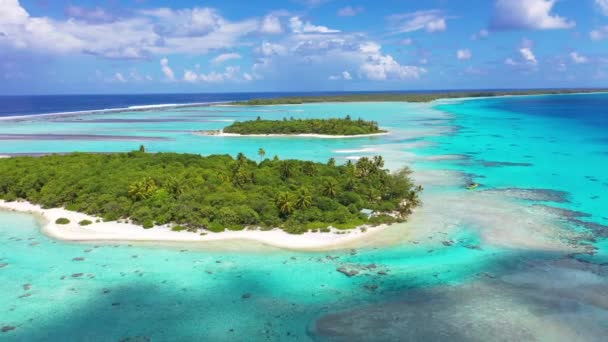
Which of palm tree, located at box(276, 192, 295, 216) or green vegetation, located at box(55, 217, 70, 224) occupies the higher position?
palm tree, located at box(276, 192, 295, 216)

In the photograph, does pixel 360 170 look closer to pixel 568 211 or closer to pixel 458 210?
pixel 458 210

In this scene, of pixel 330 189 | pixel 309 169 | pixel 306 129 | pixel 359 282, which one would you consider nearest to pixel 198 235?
pixel 330 189

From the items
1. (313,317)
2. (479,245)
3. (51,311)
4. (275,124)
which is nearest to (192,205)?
(51,311)

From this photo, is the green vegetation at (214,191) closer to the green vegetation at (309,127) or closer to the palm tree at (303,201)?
the palm tree at (303,201)

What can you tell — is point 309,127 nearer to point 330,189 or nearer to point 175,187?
point 330,189

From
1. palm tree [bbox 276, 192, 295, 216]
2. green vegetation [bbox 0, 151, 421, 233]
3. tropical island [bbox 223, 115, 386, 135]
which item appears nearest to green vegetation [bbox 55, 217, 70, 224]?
green vegetation [bbox 0, 151, 421, 233]

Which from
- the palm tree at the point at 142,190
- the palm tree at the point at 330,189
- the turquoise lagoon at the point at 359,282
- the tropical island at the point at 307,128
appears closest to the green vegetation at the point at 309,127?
the tropical island at the point at 307,128

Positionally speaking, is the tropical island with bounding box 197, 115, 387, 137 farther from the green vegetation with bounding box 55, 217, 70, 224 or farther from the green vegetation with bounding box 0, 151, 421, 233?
the green vegetation with bounding box 55, 217, 70, 224
